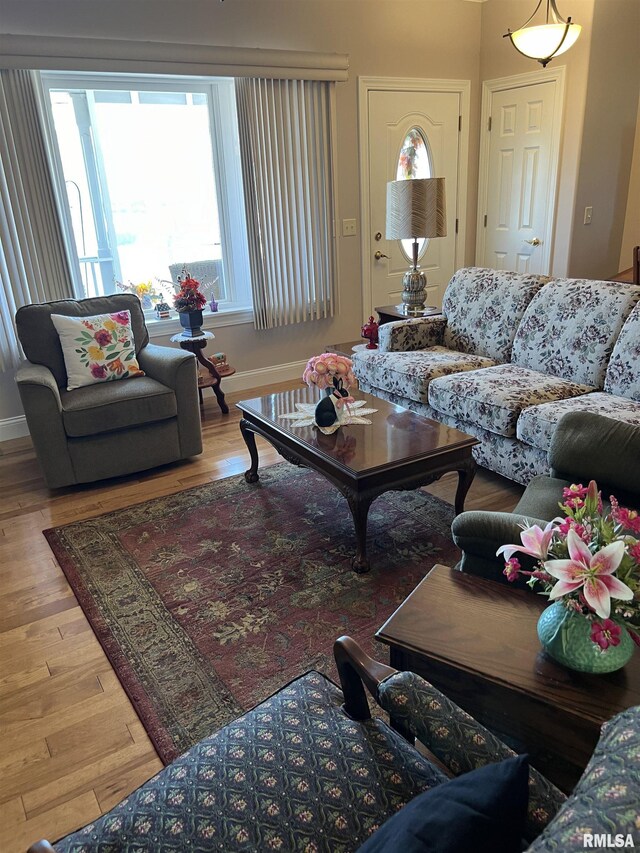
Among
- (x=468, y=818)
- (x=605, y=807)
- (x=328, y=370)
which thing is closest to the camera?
(x=605, y=807)

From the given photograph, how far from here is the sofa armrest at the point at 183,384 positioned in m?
3.45

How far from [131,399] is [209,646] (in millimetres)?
A: 1603

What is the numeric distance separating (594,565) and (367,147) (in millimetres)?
4502

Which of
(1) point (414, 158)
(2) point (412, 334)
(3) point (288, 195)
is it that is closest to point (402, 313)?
(2) point (412, 334)

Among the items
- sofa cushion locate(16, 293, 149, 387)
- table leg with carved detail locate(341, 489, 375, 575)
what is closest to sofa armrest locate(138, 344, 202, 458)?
sofa cushion locate(16, 293, 149, 387)

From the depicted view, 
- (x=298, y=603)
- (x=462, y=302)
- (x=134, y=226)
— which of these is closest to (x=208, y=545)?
(x=298, y=603)

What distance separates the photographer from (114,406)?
3.26 m

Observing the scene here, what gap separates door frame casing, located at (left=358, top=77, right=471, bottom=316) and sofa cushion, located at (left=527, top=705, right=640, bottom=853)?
15.6ft

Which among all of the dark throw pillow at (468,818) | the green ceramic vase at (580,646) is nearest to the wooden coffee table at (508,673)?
the green ceramic vase at (580,646)

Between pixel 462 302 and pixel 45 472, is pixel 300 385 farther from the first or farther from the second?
pixel 45 472

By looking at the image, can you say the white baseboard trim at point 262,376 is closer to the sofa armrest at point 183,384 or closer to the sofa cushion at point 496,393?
the sofa armrest at point 183,384

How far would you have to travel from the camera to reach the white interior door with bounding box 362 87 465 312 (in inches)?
195

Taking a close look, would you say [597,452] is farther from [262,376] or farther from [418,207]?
[262,376]

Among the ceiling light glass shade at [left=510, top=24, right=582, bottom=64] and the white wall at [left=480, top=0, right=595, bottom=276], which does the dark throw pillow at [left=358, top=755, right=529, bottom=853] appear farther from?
the white wall at [left=480, top=0, right=595, bottom=276]
